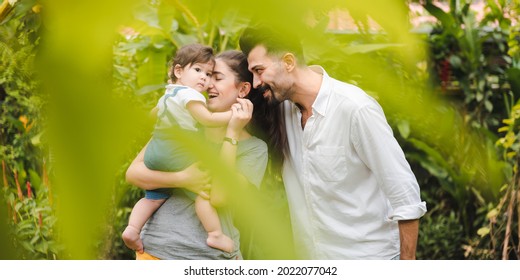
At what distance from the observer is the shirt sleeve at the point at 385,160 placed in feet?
4.91

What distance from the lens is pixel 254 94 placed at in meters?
1.45

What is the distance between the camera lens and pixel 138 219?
58.7 inches

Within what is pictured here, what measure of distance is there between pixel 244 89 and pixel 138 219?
1.24 feet

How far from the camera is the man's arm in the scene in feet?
5.14

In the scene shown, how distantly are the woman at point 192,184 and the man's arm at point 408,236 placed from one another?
0.37 metres

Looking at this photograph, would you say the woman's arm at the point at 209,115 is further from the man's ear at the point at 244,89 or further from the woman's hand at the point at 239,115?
the man's ear at the point at 244,89

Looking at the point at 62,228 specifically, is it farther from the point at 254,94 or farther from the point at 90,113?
the point at 254,94

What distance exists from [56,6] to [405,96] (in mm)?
116

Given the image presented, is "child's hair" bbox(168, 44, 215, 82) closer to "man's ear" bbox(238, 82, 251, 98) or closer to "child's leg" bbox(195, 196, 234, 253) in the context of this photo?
"man's ear" bbox(238, 82, 251, 98)

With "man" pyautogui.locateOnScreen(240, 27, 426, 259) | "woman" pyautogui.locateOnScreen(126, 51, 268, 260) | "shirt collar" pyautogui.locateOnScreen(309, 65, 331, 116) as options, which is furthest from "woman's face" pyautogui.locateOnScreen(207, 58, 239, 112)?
"shirt collar" pyautogui.locateOnScreen(309, 65, 331, 116)

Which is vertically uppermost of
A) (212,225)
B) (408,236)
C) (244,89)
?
(244,89)

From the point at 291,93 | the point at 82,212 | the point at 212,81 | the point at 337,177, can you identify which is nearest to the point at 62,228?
the point at 82,212

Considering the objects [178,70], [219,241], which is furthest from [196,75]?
[219,241]

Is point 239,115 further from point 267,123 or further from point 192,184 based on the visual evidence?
point 267,123
